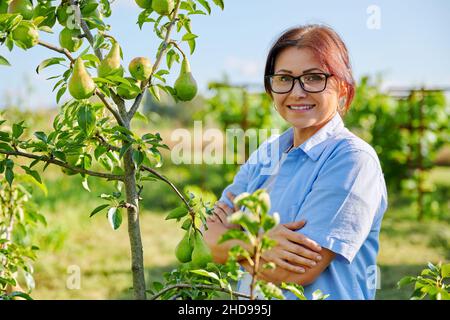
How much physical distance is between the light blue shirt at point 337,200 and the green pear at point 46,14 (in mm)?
696

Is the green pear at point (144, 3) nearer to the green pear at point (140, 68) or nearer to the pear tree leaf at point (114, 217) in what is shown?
the green pear at point (140, 68)

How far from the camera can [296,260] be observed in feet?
4.66

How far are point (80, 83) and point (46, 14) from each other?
1.05 ft

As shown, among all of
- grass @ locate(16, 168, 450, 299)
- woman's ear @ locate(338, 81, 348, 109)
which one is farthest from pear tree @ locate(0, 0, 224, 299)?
grass @ locate(16, 168, 450, 299)

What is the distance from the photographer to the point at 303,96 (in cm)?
159

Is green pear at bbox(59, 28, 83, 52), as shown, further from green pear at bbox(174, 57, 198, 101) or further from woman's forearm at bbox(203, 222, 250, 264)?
woman's forearm at bbox(203, 222, 250, 264)

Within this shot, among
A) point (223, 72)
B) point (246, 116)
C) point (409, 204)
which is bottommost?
point (409, 204)

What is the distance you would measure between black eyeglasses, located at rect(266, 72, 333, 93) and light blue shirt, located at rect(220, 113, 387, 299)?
0.41 ft

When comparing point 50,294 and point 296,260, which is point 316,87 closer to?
point 296,260

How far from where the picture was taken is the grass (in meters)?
3.94

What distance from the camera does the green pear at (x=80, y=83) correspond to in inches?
50.5

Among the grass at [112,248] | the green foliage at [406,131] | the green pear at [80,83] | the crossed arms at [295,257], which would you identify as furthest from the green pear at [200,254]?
the green foliage at [406,131]

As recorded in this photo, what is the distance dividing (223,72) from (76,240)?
91.3 inches
